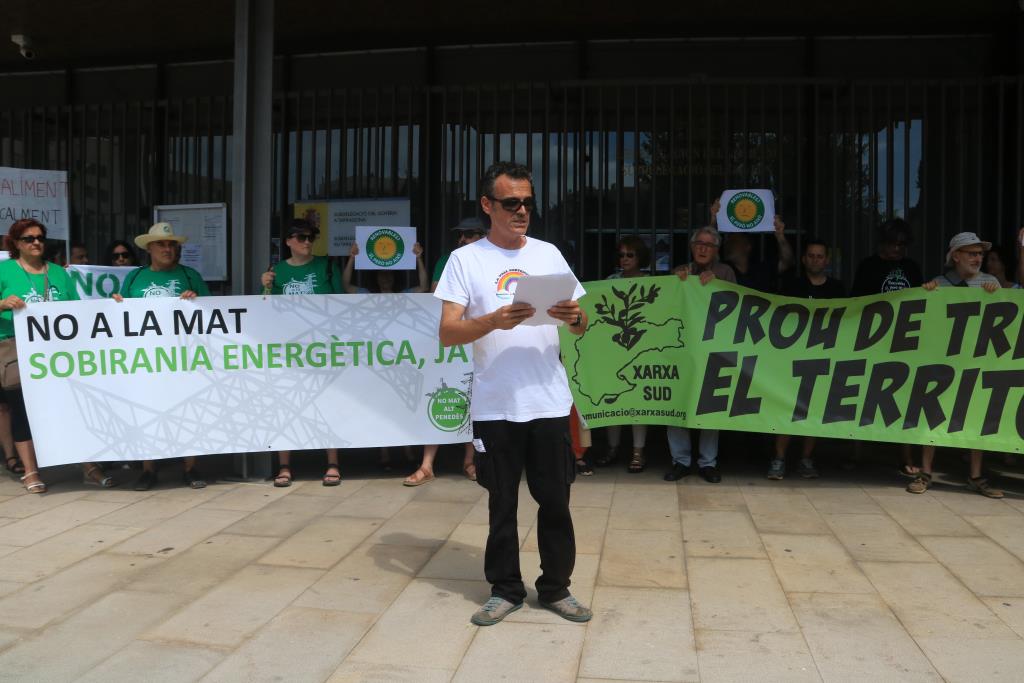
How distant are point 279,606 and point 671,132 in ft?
20.5

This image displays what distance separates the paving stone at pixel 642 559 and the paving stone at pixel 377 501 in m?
1.44

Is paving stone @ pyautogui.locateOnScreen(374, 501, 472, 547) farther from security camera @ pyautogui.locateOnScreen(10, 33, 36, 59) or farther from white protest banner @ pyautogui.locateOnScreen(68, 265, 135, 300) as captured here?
security camera @ pyautogui.locateOnScreen(10, 33, 36, 59)

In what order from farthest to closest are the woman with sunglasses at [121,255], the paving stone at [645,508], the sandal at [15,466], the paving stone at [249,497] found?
the woman with sunglasses at [121,255] < the sandal at [15,466] < the paving stone at [249,497] < the paving stone at [645,508]

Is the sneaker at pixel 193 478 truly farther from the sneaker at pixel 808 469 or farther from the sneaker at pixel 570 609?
the sneaker at pixel 808 469

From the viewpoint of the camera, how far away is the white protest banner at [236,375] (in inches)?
246

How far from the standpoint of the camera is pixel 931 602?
405cm

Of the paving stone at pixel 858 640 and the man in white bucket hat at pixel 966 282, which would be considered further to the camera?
the man in white bucket hat at pixel 966 282

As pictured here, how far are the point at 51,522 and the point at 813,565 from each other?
4297mm

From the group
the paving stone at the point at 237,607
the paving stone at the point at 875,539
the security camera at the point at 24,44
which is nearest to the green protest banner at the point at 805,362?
the paving stone at the point at 875,539

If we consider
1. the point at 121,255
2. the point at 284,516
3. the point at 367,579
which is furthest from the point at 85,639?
the point at 121,255

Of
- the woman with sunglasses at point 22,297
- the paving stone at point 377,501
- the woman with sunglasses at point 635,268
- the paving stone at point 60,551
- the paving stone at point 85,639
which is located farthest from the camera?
the woman with sunglasses at point 635,268

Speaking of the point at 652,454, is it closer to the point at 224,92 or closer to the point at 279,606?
the point at 279,606

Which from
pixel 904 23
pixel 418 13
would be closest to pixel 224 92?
pixel 418 13

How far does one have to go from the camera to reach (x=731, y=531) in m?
5.25
